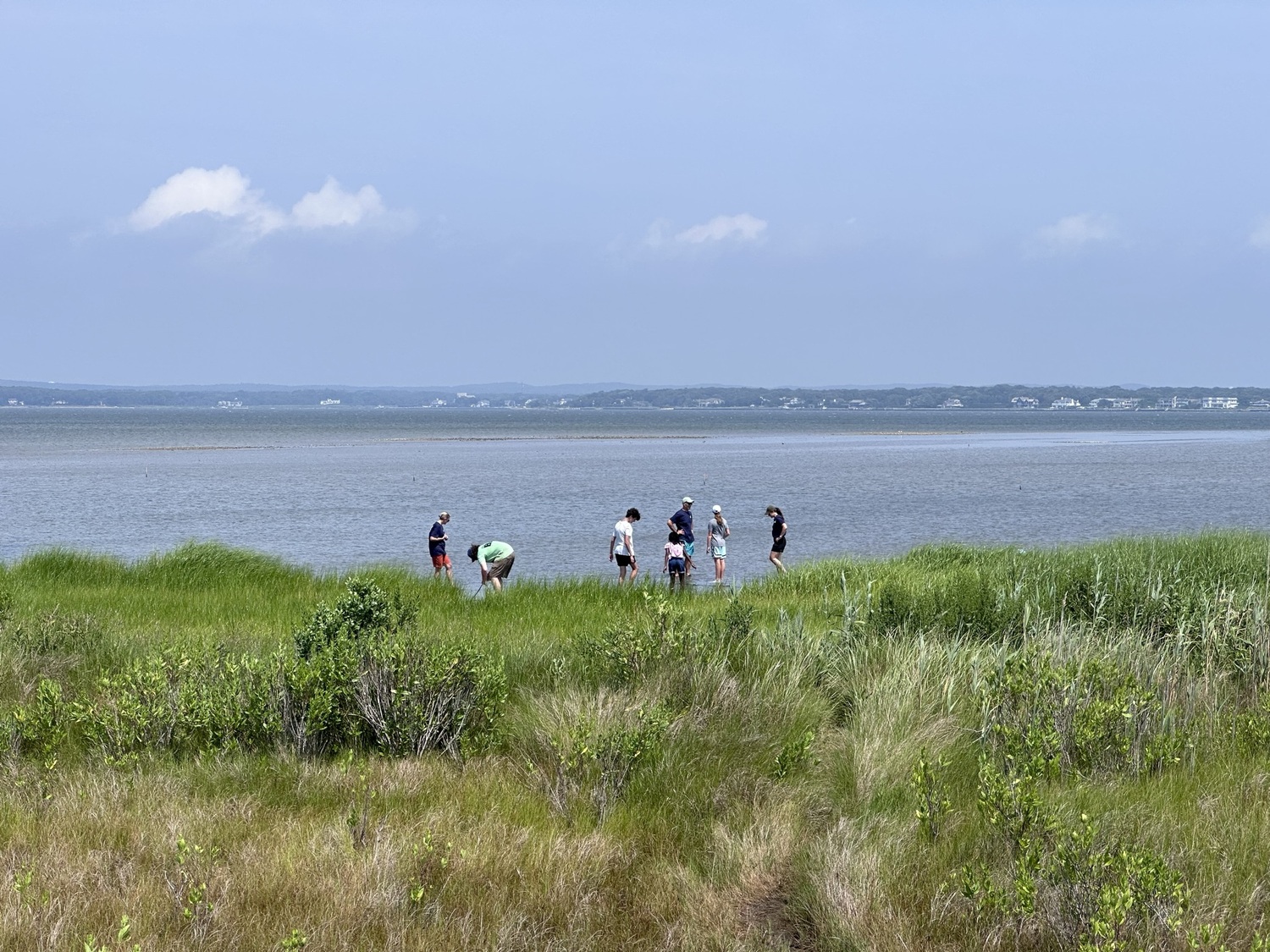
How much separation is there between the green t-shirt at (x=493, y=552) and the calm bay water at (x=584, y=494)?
953 centimetres

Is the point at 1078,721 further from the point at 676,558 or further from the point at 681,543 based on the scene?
the point at 681,543

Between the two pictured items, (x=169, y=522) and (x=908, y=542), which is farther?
(x=169, y=522)

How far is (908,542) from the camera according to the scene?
130 feet

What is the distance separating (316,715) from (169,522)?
42.7 metres

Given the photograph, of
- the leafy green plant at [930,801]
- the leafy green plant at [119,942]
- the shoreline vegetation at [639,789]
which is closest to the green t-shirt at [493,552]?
the shoreline vegetation at [639,789]

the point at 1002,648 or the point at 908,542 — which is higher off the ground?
the point at 1002,648

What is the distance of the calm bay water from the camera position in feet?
134

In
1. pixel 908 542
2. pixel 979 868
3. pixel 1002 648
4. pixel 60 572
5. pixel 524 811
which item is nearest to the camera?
pixel 979 868

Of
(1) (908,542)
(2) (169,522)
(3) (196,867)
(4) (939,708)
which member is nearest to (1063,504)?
(1) (908,542)

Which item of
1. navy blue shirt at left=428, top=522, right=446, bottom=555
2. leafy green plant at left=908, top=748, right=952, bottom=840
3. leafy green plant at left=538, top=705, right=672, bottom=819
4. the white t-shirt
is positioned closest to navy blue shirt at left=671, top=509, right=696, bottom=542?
the white t-shirt

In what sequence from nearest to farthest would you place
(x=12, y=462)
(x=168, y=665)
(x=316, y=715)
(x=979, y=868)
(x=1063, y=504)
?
(x=979, y=868), (x=316, y=715), (x=168, y=665), (x=1063, y=504), (x=12, y=462)

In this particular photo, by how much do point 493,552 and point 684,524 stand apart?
4.85m

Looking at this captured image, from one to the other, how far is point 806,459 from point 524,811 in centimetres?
9348

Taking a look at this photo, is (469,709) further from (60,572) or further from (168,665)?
(60,572)
